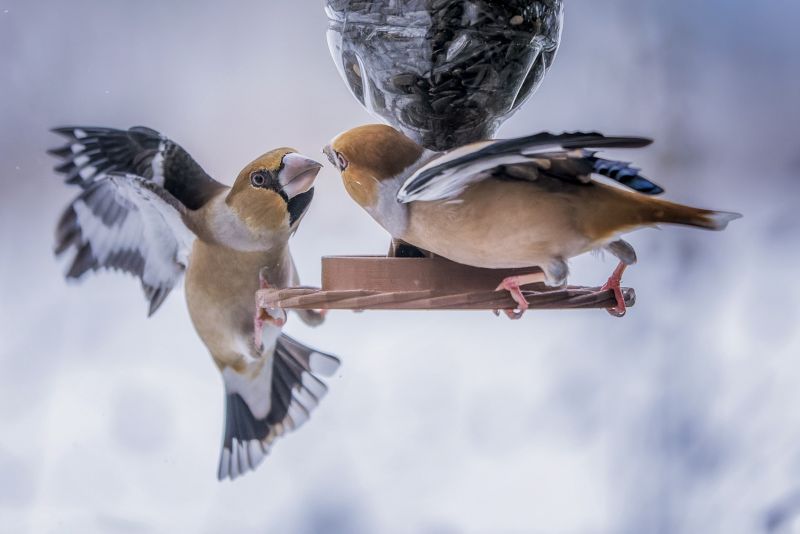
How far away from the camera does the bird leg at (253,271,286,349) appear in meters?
1.13

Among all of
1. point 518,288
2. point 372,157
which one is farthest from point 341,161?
point 518,288

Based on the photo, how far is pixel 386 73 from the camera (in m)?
1.18

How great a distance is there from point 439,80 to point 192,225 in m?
0.44

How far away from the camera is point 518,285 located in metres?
1.01

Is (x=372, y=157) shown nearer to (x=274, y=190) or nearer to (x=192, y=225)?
(x=274, y=190)

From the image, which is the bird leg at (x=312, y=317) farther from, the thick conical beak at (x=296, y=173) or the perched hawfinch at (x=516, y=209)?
the perched hawfinch at (x=516, y=209)

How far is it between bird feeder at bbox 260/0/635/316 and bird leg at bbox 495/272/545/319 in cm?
1

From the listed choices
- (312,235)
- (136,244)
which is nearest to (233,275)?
(136,244)

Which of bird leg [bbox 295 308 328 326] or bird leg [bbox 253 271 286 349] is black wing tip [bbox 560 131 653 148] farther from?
bird leg [bbox 295 308 328 326]

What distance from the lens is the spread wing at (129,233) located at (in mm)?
1339

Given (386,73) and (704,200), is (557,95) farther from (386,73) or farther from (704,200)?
(386,73)

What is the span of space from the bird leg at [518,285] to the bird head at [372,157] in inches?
7.2

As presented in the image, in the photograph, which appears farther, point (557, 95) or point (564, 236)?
point (557, 95)

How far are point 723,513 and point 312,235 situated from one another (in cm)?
107
